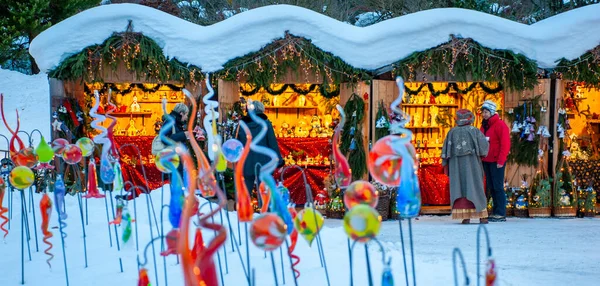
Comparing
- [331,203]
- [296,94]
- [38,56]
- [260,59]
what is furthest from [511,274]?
[38,56]

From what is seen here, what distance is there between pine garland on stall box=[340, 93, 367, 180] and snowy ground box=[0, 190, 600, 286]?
4.43 feet

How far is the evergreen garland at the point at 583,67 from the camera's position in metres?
8.95

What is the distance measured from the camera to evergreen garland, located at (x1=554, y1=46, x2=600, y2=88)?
29.3ft

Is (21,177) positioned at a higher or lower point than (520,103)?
lower

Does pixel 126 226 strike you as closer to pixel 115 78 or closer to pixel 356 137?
pixel 356 137

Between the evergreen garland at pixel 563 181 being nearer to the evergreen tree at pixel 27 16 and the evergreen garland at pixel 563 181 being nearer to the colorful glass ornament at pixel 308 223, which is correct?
the colorful glass ornament at pixel 308 223

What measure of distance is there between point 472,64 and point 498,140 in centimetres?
119

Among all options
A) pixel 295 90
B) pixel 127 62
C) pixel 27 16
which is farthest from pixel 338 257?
pixel 27 16

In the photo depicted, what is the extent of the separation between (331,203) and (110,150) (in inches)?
172

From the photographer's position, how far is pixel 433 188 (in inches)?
377

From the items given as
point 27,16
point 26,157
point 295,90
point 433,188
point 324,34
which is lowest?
point 433,188

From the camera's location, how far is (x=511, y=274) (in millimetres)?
5305

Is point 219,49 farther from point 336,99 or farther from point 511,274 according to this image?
point 511,274

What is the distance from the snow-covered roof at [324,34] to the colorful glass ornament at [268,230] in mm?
6340
